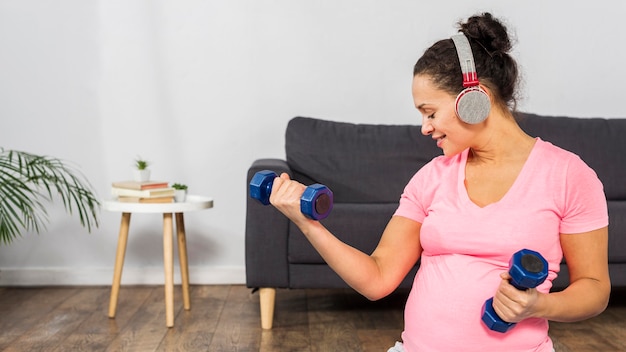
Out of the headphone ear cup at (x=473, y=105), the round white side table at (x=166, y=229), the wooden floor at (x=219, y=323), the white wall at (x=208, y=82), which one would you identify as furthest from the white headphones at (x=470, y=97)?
the white wall at (x=208, y=82)

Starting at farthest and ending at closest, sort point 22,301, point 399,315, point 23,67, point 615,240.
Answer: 1. point 23,67
2. point 22,301
3. point 399,315
4. point 615,240

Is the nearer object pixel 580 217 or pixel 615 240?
pixel 580 217

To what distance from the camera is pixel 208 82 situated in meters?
3.58

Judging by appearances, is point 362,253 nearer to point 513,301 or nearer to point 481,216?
point 481,216

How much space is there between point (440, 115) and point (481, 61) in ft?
0.38

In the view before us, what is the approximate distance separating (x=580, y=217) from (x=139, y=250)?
2.76m

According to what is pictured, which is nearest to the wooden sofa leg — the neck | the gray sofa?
the gray sofa

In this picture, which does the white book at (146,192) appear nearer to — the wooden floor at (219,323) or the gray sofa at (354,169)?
the gray sofa at (354,169)

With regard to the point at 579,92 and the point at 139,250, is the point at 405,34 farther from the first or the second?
the point at 139,250

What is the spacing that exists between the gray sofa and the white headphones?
5.00ft

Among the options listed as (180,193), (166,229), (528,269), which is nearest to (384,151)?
(180,193)

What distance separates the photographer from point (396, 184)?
3152 millimetres

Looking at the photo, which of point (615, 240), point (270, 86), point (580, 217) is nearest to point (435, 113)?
point (580, 217)

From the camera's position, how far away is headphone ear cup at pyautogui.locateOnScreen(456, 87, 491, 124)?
1.22 m
